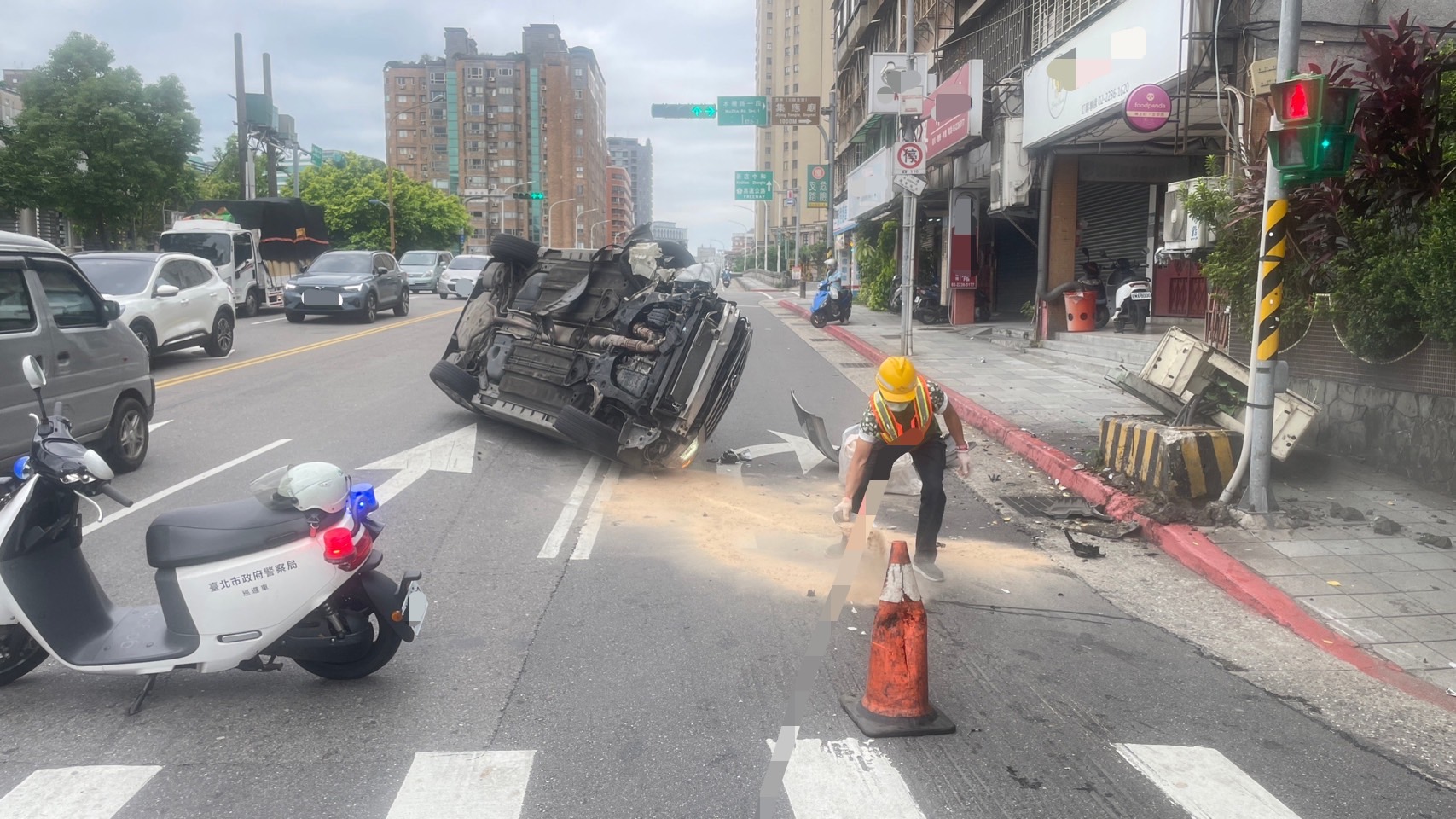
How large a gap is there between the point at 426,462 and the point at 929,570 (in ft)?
16.1

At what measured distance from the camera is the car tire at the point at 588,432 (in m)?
8.71

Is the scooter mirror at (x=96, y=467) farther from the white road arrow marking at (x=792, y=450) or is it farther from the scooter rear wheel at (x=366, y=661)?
the white road arrow marking at (x=792, y=450)

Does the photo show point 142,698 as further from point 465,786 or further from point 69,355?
point 69,355

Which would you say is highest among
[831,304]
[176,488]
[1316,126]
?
[1316,126]

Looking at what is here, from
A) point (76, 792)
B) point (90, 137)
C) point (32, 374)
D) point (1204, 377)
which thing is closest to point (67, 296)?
point (32, 374)

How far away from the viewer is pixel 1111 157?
1869 cm

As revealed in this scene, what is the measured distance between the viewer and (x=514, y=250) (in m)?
10.9

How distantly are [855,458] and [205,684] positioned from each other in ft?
11.7

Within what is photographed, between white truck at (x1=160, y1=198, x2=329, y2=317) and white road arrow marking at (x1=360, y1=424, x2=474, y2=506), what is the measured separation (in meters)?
13.3

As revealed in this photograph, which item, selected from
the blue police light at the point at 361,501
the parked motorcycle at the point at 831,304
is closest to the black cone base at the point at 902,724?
the blue police light at the point at 361,501

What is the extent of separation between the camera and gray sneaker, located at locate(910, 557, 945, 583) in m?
6.33

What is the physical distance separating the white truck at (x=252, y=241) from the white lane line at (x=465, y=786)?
19.5 meters

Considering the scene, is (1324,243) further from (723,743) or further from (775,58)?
(775,58)

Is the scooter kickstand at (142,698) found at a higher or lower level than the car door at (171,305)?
lower
